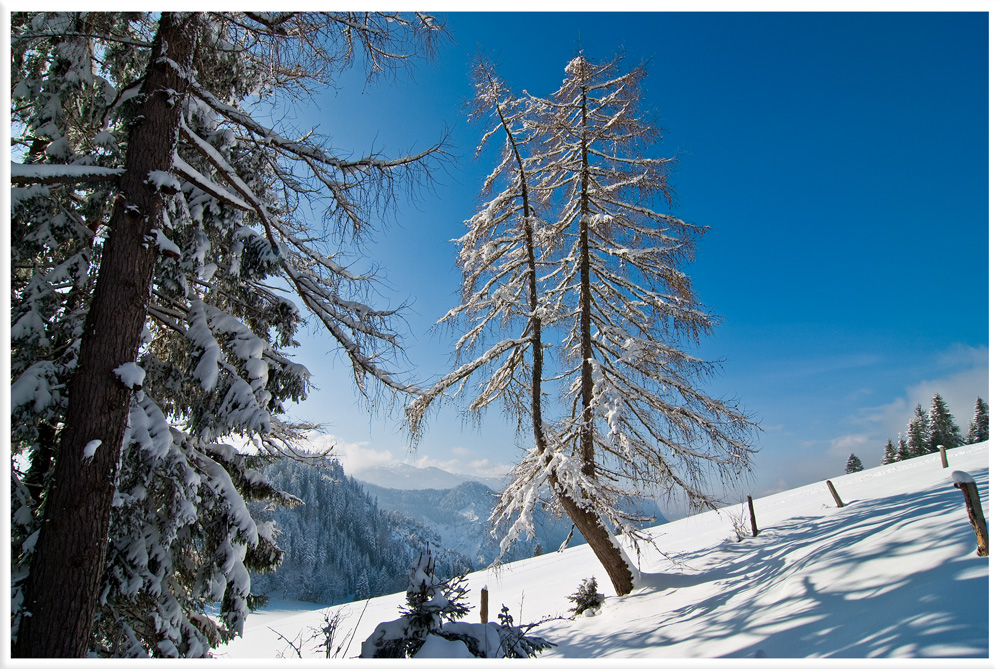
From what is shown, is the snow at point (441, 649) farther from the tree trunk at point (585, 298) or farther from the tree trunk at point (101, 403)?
the tree trunk at point (585, 298)

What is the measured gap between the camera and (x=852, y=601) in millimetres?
4059

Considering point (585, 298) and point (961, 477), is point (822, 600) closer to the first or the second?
point (961, 477)

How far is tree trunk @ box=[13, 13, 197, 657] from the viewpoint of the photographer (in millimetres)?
2844

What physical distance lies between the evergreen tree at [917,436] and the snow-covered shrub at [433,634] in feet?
149

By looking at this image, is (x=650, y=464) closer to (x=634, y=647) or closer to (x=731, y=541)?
(x=634, y=647)

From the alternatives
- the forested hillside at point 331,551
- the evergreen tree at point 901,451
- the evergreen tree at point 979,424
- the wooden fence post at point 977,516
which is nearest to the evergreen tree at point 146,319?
the wooden fence post at point 977,516

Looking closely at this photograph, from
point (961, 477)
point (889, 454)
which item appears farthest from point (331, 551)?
point (961, 477)

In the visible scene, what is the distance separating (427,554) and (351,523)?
85.2 metres

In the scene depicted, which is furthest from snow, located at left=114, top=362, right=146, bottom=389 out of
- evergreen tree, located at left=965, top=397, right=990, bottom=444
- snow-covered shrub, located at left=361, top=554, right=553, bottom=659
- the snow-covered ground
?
evergreen tree, located at left=965, top=397, right=990, bottom=444

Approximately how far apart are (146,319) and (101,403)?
964 mm

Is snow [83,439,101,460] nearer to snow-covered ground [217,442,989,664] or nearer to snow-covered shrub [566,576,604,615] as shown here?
snow-covered ground [217,442,989,664]

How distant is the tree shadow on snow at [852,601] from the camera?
10.5 feet

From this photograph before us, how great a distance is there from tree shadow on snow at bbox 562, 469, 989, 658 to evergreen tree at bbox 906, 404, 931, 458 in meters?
37.6
